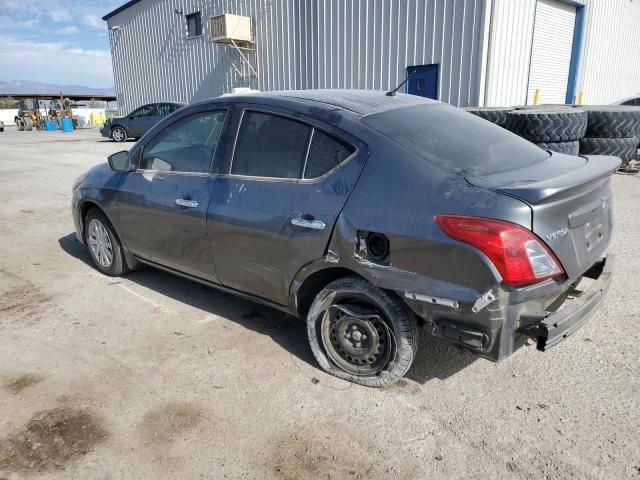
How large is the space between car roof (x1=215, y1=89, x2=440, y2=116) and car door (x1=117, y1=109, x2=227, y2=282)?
42 centimetres

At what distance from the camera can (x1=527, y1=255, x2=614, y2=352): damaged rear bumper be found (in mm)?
2299

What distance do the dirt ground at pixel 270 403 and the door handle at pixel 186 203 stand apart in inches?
36.1

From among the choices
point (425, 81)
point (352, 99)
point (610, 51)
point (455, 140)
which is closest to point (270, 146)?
point (352, 99)

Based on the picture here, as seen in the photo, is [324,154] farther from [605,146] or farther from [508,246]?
[605,146]

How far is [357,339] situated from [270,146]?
1325mm

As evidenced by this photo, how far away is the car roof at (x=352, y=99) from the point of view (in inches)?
116

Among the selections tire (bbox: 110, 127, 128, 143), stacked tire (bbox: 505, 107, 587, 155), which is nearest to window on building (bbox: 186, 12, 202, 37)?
tire (bbox: 110, 127, 128, 143)

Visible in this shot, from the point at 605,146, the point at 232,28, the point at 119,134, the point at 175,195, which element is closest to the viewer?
the point at 175,195

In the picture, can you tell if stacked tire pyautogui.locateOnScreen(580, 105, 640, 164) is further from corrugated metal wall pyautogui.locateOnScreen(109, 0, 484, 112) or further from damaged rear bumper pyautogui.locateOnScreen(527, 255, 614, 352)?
damaged rear bumper pyautogui.locateOnScreen(527, 255, 614, 352)

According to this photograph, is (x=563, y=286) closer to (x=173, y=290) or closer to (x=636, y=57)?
(x=173, y=290)

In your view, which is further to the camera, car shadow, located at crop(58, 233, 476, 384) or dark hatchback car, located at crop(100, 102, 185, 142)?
dark hatchback car, located at crop(100, 102, 185, 142)

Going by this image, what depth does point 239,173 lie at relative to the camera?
323cm

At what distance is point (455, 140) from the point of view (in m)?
2.81

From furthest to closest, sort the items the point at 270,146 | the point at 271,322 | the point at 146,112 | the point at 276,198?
1. the point at 146,112
2. the point at 271,322
3. the point at 270,146
4. the point at 276,198
